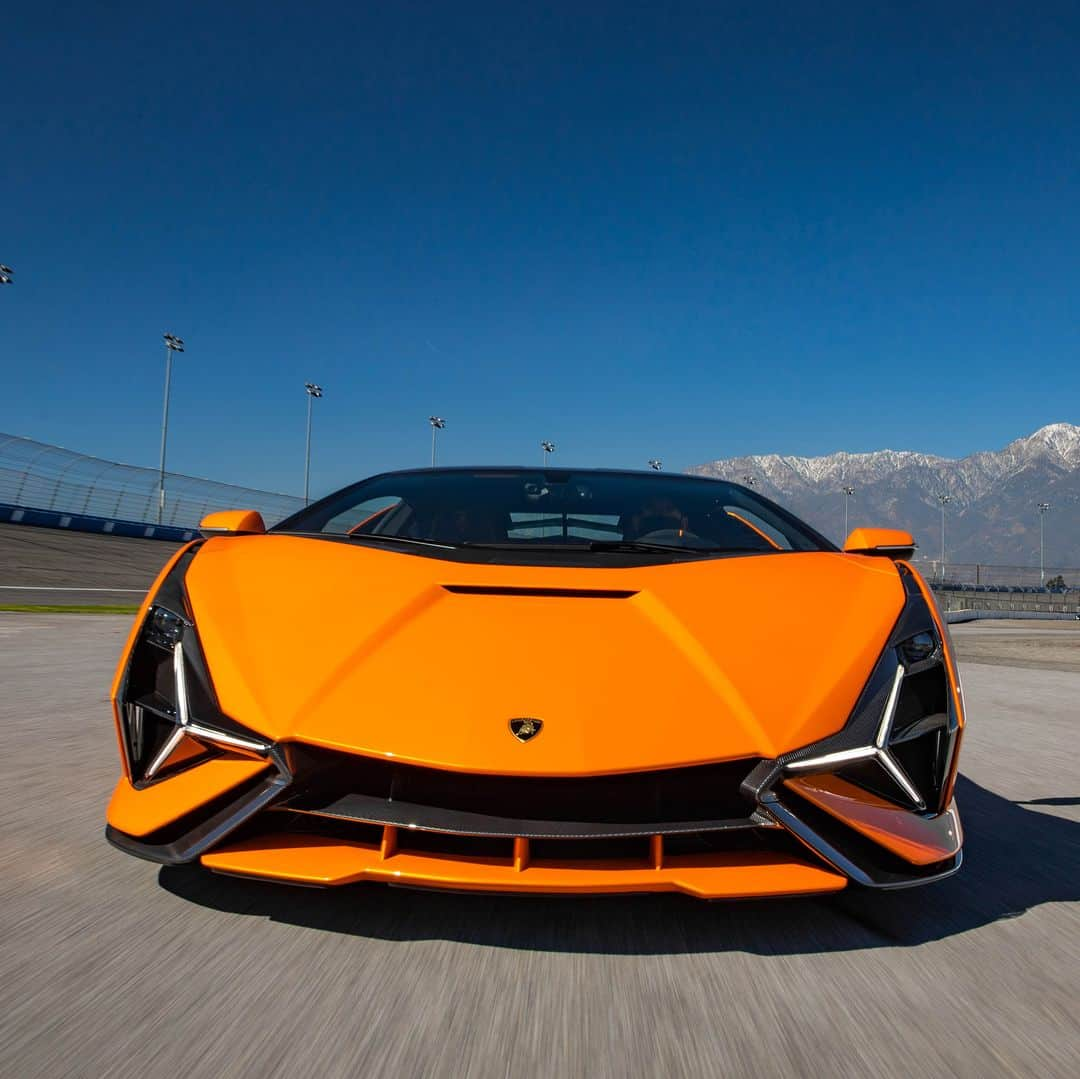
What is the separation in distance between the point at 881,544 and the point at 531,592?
1256mm

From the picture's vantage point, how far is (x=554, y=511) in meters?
3.37

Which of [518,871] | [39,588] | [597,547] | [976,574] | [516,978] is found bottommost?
[39,588]

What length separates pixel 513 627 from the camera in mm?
1995

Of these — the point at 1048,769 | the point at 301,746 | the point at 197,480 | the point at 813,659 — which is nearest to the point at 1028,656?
the point at 1048,769

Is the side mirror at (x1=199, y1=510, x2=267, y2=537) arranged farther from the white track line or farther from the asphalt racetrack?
the white track line

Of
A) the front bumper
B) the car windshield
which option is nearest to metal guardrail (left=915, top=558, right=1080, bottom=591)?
the car windshield

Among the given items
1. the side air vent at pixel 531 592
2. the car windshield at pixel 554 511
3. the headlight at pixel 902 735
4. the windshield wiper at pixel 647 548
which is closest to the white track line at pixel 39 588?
the car windshield at pixel 554 511

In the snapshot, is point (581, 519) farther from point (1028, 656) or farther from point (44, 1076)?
point (1028, 656)

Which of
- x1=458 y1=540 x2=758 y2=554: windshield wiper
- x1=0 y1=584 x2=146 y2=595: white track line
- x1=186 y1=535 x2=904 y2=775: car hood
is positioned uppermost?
x1=458 y1=540 x2=758 y2=554: windshield wiper

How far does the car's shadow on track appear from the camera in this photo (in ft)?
6.11

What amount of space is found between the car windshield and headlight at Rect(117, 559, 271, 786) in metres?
0.92

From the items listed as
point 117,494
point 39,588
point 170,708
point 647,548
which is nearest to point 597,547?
point 647,548

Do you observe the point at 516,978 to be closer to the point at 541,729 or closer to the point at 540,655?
the point at 541,729

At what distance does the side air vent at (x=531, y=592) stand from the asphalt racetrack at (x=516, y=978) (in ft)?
2.30
